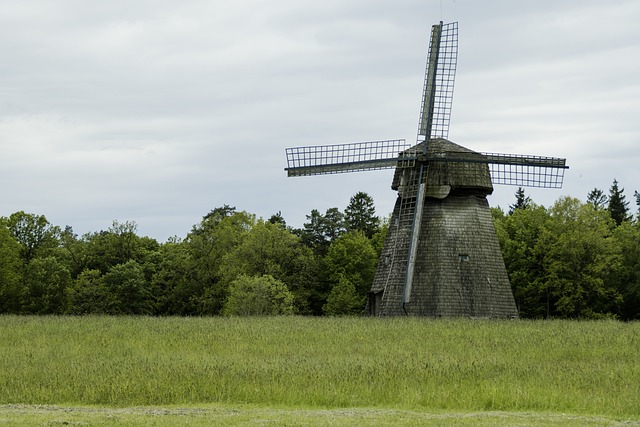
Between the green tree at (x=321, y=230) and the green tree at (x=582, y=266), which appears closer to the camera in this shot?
the green tree at (x=582, y=266)

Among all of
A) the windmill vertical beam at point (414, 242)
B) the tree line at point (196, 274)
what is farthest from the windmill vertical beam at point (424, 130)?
the tree line at point (196, 274)

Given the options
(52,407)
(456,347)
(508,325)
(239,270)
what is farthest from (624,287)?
(52,407)

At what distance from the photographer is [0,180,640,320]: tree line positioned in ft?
202

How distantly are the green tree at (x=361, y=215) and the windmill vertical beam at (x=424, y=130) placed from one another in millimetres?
44388

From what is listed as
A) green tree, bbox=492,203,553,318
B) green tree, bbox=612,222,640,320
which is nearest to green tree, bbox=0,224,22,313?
green tree, bbox=492,203,553,318

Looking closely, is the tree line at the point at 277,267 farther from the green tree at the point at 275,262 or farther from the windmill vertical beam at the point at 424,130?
the windmill vertical beam at the point at 424,130

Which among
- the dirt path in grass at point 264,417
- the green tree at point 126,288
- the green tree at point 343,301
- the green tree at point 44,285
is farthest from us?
the green tree at point 126,288

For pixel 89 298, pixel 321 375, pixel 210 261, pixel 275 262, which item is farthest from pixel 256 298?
pixel 321 375

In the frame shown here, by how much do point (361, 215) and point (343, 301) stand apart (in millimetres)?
23044

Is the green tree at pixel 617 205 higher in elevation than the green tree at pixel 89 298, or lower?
higher

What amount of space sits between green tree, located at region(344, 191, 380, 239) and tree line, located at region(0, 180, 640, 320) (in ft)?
0.68

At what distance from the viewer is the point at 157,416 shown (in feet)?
59.0

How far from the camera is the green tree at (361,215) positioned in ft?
291

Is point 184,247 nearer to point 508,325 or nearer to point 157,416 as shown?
point 508,325
